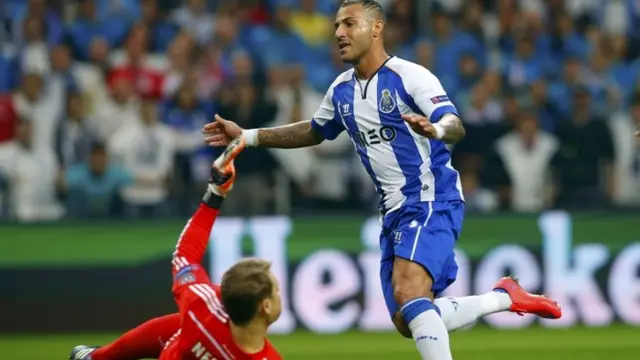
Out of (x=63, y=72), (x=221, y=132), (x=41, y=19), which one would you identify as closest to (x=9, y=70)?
(x=63, y=72)

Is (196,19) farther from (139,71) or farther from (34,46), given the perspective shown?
(34,46)

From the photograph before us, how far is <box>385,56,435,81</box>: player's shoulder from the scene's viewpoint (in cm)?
765

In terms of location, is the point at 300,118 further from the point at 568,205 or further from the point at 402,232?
the point at 402,232

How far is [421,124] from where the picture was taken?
678 centimetres

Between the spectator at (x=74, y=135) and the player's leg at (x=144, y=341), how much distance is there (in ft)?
20.5

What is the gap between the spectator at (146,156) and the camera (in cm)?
1296

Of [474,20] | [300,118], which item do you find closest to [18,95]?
A: [300,118]

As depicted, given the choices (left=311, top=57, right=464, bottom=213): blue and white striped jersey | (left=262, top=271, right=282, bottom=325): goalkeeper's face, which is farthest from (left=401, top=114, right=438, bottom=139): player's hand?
(left=262, top=271, right=282, bottom=325): goalkeeper's face

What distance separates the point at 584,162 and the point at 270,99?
3.22 meters

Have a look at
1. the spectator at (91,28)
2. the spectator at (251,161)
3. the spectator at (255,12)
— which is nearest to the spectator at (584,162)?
the spectator at (251,161)

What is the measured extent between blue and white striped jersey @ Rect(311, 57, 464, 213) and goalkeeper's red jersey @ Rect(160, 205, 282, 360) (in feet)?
5.37

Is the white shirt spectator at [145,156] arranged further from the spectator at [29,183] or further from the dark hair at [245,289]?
the dark hair at [245,289]

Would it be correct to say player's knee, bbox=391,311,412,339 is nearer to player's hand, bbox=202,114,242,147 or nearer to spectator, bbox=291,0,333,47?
player's hand, bbox=202,114,242,147

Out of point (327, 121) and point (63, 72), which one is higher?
point (63, 72)
